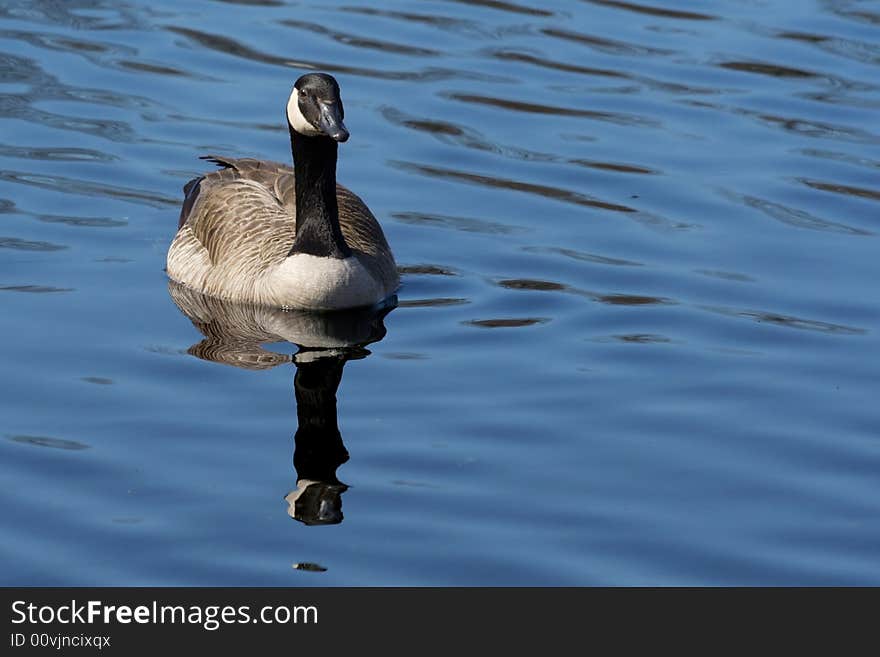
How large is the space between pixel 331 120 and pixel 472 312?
171 centimetres

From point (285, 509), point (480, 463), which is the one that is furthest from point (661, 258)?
point (285, 509)

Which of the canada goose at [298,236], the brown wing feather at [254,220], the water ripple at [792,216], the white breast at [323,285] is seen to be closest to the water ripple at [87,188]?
the brown wing feather at [254,220]

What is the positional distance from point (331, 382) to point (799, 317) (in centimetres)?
349

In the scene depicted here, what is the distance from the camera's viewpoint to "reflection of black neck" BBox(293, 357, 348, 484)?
10211 mm

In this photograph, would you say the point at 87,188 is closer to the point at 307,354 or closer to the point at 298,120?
the point at 298,120

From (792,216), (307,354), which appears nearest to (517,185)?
(792,216)

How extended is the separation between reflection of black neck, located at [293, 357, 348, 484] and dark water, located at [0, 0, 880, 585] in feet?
0.10

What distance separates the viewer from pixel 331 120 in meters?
13.0

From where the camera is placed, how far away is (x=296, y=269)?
1356cm

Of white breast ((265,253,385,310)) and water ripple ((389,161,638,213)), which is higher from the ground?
water ripple ((389,161,638,213))

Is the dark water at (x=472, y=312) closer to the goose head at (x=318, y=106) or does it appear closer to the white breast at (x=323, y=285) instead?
the white breast at (x=323, y=285)

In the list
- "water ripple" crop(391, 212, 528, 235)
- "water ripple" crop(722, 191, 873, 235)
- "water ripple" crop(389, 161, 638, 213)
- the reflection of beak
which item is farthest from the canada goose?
"water ripple" crop(722, 191, 873, 235)

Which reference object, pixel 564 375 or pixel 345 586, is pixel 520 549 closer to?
pixel 345 586

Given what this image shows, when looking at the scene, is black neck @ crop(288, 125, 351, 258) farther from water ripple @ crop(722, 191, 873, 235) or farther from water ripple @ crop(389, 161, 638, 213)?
water ripple @ crop(722, 191, 873, 235)
